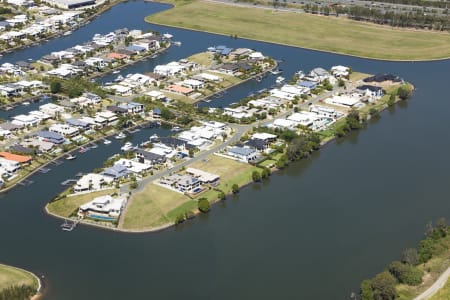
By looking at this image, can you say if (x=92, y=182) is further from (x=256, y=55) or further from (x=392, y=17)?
(x=392, y=17)

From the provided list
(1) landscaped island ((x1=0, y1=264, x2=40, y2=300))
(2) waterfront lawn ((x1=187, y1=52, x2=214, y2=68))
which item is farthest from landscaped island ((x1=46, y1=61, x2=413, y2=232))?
(2) waterfront lawn ((x1=187, y1=52, x2=214, y2=68))

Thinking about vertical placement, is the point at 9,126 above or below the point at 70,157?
above

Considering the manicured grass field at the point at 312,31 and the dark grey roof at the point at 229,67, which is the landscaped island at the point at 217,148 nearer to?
the dark grey roof at the point at 229,67

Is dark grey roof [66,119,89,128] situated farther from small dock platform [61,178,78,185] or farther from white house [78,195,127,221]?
white house [78,195,127,221]

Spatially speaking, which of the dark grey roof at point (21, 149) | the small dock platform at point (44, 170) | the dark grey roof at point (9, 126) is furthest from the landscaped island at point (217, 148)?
the dark grey roof at point (9, 126)

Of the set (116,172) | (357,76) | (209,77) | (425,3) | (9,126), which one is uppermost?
(425,3)

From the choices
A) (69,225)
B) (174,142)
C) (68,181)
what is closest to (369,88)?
(174,142)

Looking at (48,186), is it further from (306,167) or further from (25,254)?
(306,167)
